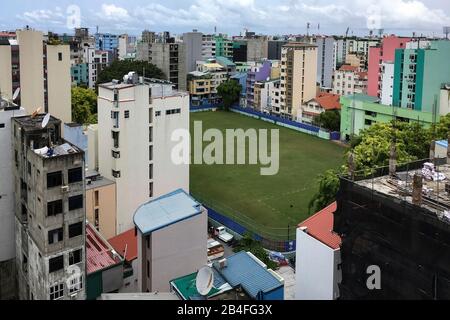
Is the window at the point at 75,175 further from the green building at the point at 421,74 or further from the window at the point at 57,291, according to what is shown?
the green building at the point at 421,74

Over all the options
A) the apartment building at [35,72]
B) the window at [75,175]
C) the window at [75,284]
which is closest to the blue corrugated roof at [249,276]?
the window at [75,284]

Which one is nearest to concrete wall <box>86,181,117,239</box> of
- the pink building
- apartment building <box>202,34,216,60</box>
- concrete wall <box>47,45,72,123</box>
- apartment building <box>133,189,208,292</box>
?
apartment building <box>133,189,208,292</box>

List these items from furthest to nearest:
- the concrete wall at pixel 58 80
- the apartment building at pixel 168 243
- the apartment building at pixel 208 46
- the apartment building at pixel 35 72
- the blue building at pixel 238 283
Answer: the apartment building at pixel 208 46 < the concrete wall at pixel 58 80 < the apartment building at pixel 35 72 < the apartment building at pixel 168 243 < the blue building at pixel 238 283

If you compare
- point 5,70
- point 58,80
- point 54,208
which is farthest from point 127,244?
point 58,80

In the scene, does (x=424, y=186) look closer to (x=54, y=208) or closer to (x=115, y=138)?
(x=54, y=208)

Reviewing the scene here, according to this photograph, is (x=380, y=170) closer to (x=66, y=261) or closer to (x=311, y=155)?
(x=66, y=261)
